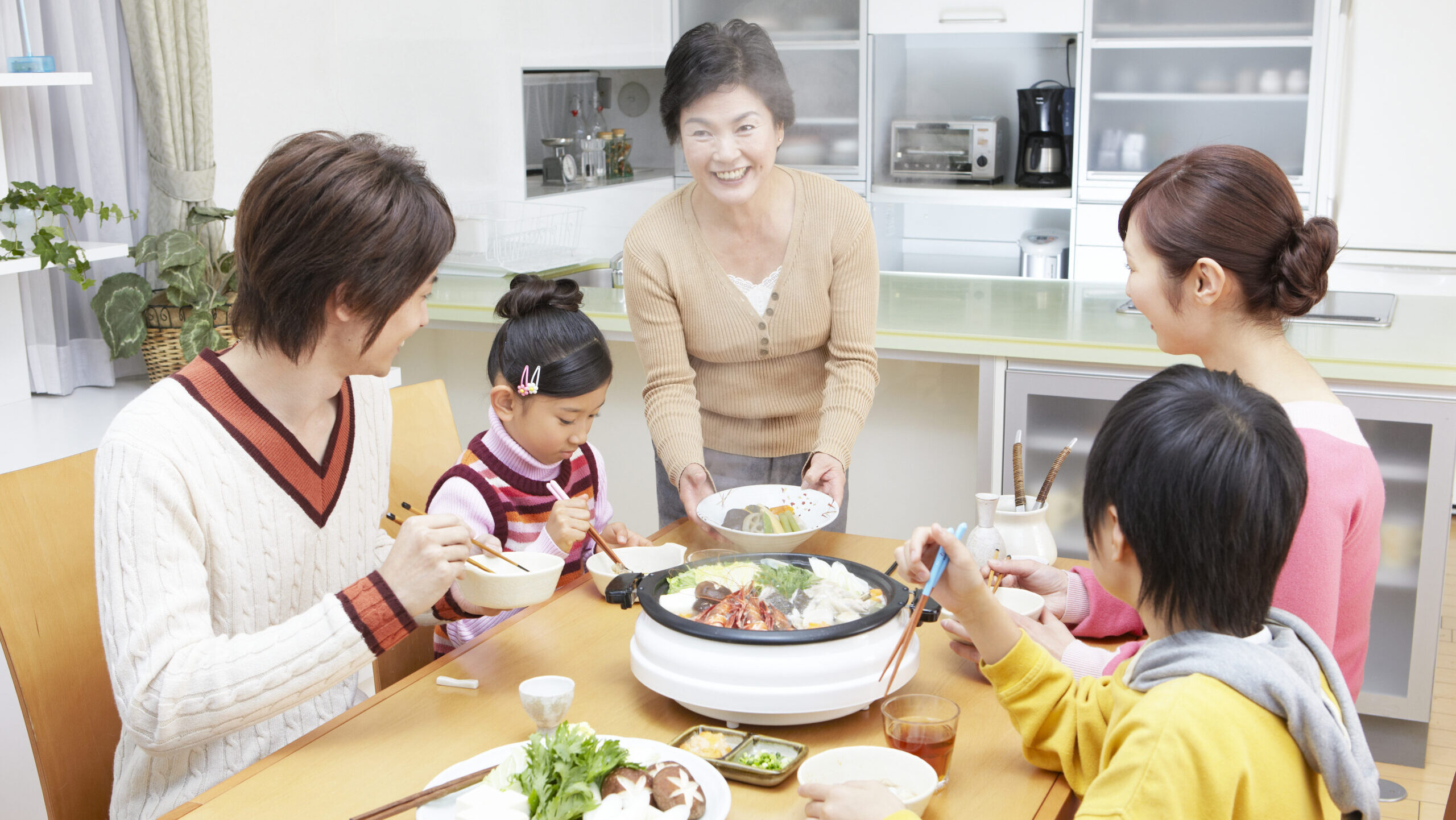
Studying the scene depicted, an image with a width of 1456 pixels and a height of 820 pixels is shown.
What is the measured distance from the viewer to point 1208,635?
3.07ft

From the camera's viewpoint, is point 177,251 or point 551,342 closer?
point 551,342

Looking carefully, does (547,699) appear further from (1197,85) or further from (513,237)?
(1197,85)

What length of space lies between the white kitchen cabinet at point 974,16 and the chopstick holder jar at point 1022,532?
127 inches

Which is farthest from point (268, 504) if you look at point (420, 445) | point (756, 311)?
point (756, 311)

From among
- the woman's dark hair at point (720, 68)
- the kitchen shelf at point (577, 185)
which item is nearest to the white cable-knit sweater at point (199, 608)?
the woman's dark hair at point (720, 68)

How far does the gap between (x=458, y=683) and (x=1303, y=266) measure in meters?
1.05

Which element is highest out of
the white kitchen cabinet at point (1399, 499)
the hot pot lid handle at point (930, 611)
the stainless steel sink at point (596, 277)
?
the stainless steel sink at point (596, 277)

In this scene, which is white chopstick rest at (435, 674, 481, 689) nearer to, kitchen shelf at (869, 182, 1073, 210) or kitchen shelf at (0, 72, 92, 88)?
kitchen shelf at (0, 72, 92, 88)

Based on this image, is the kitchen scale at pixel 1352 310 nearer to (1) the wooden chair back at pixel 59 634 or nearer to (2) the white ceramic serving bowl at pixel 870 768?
(2) the white ceramic serving bowl at pixel 870 768

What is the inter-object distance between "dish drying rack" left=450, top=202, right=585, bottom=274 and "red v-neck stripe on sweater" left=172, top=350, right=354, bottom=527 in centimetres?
212

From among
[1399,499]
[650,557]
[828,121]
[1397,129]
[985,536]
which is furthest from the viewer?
[828,121]

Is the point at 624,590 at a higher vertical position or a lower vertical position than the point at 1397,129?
lower

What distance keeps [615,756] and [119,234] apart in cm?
226

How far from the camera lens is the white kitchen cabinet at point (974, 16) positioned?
430cm
